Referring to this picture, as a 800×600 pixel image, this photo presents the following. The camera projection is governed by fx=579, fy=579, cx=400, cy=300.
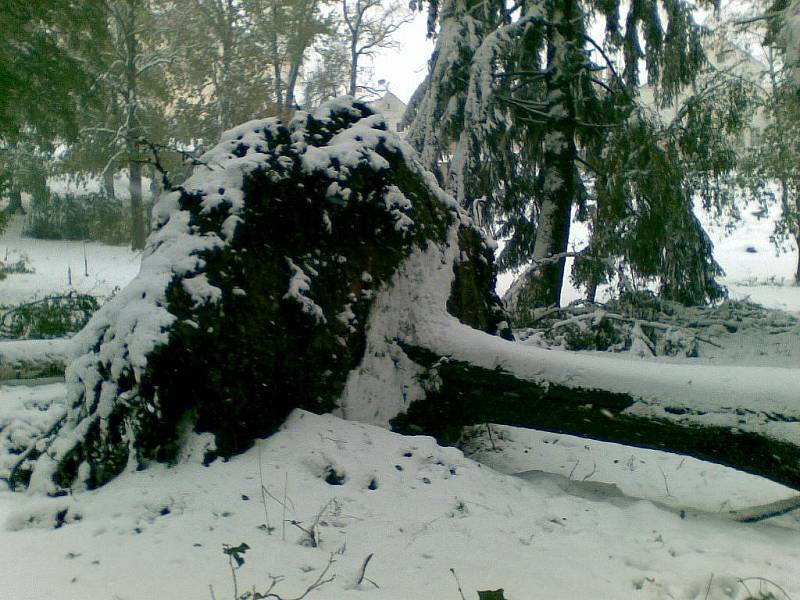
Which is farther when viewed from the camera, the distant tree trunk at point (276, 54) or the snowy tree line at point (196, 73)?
the distant tree trunk at point (276, 54)

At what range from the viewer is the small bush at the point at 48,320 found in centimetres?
746

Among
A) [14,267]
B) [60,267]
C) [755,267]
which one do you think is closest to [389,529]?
[14,267]

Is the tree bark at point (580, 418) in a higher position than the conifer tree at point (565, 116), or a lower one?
lower

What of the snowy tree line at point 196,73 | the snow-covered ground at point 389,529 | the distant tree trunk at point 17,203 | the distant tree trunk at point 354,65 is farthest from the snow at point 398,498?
the distant tree trunk at point 354,65

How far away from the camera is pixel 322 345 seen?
4035 millimetres

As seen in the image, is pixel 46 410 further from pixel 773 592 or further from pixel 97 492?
pixel 773 592

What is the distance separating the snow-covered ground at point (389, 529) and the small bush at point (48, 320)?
144 inches

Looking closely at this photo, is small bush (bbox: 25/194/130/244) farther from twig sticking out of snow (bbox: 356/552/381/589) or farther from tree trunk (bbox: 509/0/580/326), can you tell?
twig sticking out of snow (bbox: 356/552/381/589)

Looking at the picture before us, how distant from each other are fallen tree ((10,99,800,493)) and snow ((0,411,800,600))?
0.28 metres

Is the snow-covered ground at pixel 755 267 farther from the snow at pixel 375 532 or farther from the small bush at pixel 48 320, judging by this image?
the small bush at pixel 48 320

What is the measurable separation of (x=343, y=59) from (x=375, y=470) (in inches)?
1017

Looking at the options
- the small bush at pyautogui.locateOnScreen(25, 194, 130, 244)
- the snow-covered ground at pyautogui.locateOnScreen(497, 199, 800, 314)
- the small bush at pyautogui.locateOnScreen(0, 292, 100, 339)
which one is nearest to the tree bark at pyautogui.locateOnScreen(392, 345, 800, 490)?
the small bush at pyautogui.locateOnScreen(0, 292, 100, 339)

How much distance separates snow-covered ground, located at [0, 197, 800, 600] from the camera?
234 centimetres

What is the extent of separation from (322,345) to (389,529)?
1.51 meters
